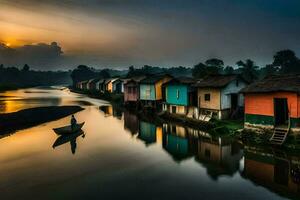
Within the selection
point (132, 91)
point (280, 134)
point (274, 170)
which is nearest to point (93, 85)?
point (132, 91)

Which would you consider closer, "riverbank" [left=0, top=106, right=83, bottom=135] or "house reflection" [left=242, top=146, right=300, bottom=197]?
"house reflection" [left=242, top=146, right=300, bottom=197]

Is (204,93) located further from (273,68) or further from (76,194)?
(273,68)

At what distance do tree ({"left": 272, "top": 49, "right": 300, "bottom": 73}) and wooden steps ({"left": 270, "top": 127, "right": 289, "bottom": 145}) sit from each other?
75.7 meters

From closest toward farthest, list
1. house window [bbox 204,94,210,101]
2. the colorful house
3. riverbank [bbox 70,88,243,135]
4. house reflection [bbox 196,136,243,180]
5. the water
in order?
the water, house reflection [bbox 196,136,243,180], riverbank [bbox 70,88,243,135], house window [bbox 204,94,210,101], the colorful house

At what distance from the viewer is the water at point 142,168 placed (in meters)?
15.8

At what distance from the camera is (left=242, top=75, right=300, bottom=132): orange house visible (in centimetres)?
2308

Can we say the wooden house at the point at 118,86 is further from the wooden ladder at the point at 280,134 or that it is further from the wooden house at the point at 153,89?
the wooden ladder at the point at 280,134

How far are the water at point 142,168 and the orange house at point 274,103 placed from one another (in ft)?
11.2

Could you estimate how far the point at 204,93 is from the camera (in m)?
36.0

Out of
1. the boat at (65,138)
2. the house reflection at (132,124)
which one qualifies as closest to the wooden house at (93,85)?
the house reflection at (132,124)

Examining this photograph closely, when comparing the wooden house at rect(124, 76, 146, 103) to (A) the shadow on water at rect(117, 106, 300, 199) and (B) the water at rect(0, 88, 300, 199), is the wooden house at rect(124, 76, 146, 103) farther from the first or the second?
(B) the water at rect(0, 88, 300, 199)

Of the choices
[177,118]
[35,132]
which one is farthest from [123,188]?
[177,118]

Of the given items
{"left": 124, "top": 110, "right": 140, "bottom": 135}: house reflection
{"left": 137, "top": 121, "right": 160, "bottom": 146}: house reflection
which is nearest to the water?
{"left": 137, "top": 121, "right": 160, "bottom": 146}: house reflection

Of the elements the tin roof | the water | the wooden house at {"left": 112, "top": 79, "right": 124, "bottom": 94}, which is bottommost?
the water
